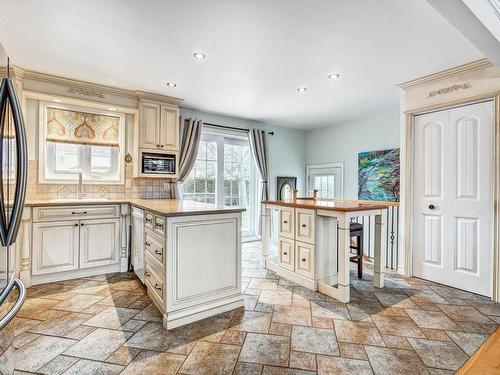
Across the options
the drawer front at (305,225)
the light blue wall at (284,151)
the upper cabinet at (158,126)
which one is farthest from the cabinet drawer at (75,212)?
the light blue wall at (284,151)

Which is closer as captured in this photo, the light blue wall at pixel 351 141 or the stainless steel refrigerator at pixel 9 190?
the stainless steel refrigerator at pixel 9 190

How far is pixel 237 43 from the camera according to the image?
7.86 ft

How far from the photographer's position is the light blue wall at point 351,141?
4586mm

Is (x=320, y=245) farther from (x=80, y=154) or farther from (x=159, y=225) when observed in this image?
(x=80, y=154)

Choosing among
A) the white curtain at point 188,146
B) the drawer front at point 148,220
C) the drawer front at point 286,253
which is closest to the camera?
the drawer front at point 148,220

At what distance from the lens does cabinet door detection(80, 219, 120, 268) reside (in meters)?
3.21

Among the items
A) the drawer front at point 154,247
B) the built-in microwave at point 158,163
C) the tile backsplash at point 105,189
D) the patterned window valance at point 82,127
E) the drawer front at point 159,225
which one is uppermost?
the patterned window valance at point 82,127

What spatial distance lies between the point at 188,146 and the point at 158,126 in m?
0.67

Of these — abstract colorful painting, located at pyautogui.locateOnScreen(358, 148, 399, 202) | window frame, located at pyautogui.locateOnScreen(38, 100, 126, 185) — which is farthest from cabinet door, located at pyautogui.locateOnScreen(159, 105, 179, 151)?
abstract colorful painting, located at pyautogui.locateOnScreen(358, 148, 399, 202)

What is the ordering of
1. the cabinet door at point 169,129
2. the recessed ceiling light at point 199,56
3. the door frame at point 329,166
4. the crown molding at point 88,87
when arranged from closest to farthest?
the recessed ceiling light at point 199,56 < the crown molding at point 88,87 < the cabinet door at point 169,129 < the door frame at point 329,166

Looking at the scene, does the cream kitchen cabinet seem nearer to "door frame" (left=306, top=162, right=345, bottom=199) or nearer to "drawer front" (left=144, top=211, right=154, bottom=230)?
"drawer front" (left=144, top=211, right=154, bottom=230)

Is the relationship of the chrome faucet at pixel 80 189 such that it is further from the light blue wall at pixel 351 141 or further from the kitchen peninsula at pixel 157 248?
the light blue wall at pixel 351 141

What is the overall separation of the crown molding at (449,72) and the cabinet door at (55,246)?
4371 mm

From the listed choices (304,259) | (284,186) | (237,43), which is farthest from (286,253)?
(284,186)
